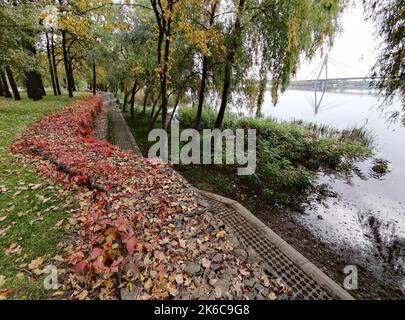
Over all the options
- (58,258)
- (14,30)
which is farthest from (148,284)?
(14,30)

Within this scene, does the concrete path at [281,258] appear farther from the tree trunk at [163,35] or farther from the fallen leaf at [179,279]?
the tree trunk at [163,35]

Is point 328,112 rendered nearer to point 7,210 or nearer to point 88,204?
point 88,204

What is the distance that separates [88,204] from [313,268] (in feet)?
11.2

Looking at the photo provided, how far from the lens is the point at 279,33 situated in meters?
5.55

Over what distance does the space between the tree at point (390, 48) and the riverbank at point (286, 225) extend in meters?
3.09

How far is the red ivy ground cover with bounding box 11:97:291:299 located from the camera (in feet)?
6.09

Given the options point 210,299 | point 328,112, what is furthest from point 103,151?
point 328,112

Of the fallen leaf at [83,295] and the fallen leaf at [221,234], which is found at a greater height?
the fallen leaf at [221,234]

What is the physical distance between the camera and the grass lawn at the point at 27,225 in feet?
6.27

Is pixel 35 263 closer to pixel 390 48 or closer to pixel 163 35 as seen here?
pixel 163 35

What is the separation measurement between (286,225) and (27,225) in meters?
4.52

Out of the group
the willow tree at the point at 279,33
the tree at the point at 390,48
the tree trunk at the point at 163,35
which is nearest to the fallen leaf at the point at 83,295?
the tree trunk at the point at 163,35

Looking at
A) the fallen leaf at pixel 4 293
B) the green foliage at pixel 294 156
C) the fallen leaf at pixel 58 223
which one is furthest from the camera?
the green foliage at pixel 294 156
